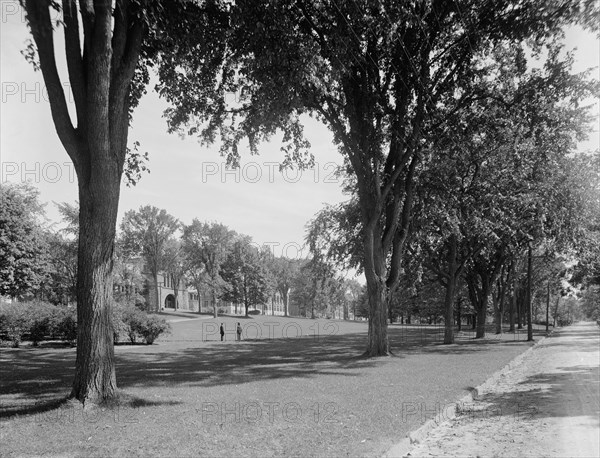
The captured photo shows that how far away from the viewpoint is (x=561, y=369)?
16.0 metres

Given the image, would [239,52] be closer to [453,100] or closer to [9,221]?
[453,100]

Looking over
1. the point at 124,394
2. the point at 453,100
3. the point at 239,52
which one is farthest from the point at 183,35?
the point at 453,100

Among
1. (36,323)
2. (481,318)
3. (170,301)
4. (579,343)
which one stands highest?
(36,323)

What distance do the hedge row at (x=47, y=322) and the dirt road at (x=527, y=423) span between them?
20.3m

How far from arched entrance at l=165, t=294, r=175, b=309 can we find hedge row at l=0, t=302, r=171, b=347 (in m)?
66.9

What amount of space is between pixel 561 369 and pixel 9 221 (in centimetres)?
3105

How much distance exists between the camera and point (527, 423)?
8.02 meters

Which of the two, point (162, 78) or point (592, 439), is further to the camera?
point (162, 78)

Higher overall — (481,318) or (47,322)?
(47,322)

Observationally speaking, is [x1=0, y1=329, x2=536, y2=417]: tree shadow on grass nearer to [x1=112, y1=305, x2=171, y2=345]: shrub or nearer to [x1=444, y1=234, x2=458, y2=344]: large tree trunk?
[x1=112, y1=305, x2=171, y2=345]: shrub

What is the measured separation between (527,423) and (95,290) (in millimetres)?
8157

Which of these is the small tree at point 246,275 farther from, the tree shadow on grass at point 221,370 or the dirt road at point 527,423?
the dirt road at point 527,423

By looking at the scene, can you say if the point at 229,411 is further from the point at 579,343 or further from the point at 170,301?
the point at 170,301

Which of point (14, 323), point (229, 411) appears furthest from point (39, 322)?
point (229, 411)
